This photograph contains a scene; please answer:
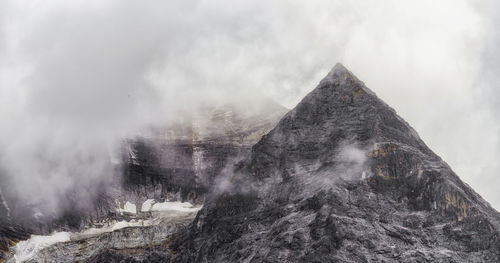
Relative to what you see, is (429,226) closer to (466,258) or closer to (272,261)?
(466,258)

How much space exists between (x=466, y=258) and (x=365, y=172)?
4111 cm

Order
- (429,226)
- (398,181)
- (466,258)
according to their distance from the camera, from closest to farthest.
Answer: (466,258) → (429,226) → (398,181)

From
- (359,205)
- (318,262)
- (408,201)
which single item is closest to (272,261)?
(318,262)

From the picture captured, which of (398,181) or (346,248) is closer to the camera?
(346,248)

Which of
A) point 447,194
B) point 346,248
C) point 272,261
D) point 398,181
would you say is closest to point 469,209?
point 447,194

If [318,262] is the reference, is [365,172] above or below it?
above

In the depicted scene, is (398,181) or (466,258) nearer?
(466,258)

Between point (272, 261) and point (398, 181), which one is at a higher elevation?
point (398, 181)

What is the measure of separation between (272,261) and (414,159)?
53.6 m

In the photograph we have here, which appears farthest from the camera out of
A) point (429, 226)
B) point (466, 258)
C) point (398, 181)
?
point (398, 181)

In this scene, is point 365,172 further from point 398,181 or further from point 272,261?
point 272,261

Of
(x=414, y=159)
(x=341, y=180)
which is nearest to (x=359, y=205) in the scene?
(x=341, y=180)

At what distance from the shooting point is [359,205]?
188 m

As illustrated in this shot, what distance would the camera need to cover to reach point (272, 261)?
180875 mm
